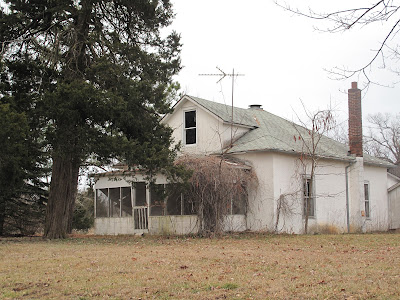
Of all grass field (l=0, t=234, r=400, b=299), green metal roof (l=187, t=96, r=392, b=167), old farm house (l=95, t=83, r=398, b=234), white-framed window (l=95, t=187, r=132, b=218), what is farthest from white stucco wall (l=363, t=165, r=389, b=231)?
grass field (l=0, t=234, r=400, b=299)

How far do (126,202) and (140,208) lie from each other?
44.1 inches

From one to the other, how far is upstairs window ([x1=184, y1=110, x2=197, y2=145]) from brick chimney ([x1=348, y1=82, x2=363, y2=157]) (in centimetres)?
741

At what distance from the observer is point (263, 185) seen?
20.5 meters

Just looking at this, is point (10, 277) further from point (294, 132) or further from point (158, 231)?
point (294, 132)

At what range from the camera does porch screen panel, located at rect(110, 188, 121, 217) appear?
2358cm

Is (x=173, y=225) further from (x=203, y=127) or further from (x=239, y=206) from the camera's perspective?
(x=203, y=127)

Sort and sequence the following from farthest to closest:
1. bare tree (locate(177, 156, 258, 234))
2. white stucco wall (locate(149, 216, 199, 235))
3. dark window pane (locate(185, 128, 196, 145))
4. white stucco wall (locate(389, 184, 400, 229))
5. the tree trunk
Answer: white stucco wall (locate(389, 184, 400, 229))
dark window pane (locate(185, 128, 196, 145))
white stucco wall (locate(149, 216, 199, 235))
bare tree (locate(177, 156, 258, 234))
the tree trunk

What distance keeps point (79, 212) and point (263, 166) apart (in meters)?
12.5

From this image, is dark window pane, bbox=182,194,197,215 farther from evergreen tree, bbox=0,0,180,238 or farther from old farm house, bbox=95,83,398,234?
evergreen tree, bbox=0,0,180,238

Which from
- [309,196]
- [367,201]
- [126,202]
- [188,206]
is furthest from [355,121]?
[126,202]

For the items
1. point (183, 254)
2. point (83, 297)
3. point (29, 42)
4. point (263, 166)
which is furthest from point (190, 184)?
point (83, 297)

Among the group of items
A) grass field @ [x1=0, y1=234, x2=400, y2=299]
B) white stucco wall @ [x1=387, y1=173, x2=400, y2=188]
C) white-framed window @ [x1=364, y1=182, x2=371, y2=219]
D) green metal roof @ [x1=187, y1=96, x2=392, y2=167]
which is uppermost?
green metal roof @ [x1=187, y1=96, x2=392, y2=167]

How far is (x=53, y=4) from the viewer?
18062 millimetres

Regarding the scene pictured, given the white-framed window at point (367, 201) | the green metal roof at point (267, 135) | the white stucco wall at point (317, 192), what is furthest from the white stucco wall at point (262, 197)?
the white-framed window at point (367, 201)
